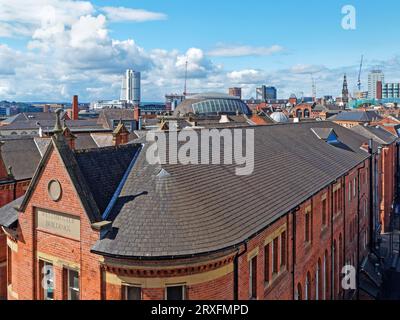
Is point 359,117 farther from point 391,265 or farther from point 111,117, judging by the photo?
point 111,117

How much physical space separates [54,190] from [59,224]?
129cm

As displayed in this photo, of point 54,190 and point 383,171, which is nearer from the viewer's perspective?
point 54,190

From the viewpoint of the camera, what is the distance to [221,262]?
13.6m

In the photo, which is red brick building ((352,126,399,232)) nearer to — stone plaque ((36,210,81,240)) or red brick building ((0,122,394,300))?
red brick building ((0,122,394,300))

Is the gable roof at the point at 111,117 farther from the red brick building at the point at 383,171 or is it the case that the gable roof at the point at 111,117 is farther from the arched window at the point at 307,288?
the arched window at the point at 307,288

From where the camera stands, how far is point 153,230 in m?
13.2

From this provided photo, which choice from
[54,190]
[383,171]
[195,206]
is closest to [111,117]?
[383,171]

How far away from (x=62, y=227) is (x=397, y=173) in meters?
67.1

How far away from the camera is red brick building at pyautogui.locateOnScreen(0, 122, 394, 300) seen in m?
13.1

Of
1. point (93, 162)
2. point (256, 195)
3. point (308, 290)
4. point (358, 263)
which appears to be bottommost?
point (358, 263)

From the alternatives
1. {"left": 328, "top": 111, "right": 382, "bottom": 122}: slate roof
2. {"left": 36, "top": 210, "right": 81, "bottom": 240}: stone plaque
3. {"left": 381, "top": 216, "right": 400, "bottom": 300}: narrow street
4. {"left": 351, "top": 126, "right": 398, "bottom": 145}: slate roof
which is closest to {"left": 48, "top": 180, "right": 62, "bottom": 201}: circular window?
{"left": 36, "top": 210, "right": 81, "bottom": 240}: stone plaque

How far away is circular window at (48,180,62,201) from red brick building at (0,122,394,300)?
0.04 m
